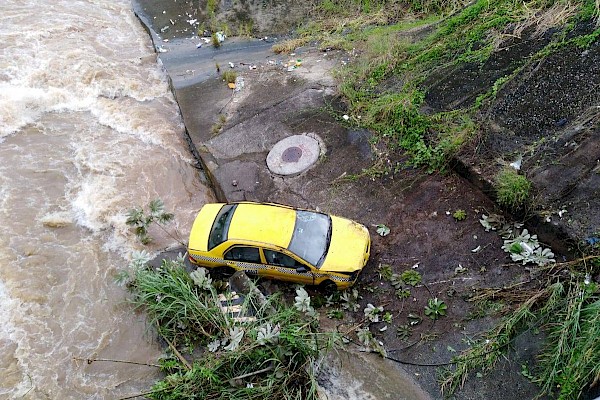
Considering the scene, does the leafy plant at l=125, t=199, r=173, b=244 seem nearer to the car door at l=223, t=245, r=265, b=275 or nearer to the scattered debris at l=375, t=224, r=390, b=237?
the car door at l=223, t=245, r=265, b=275

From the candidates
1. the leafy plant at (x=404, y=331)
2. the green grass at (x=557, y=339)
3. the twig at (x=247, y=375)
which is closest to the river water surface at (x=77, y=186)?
the twig at (x=247, y=375)

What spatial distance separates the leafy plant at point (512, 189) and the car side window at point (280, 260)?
3.66 metres

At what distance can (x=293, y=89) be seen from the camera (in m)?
11.9

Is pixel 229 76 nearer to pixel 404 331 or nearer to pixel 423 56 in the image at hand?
pixel 423 56

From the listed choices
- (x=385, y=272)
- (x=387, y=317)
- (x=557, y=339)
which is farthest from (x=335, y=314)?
(x=557, y=339)

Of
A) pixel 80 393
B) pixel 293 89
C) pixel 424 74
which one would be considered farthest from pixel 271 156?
pixel 80 393

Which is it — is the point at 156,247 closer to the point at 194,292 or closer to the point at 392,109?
the point at 194,292

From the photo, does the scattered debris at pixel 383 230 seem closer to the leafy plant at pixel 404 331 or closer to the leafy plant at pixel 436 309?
the leafy plant at pixel 436 309

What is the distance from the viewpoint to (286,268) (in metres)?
7.59

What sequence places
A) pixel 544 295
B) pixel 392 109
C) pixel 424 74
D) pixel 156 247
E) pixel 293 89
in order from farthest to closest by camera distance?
pixel 293 89, pixel 424 74, pixel 392 109, pixel 156 247, pixel 544 295

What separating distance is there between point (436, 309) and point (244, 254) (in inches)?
123

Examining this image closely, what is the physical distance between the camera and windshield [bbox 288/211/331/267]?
296 inches

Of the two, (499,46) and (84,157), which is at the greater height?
(499,46)

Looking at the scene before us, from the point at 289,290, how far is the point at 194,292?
1.59 meters
